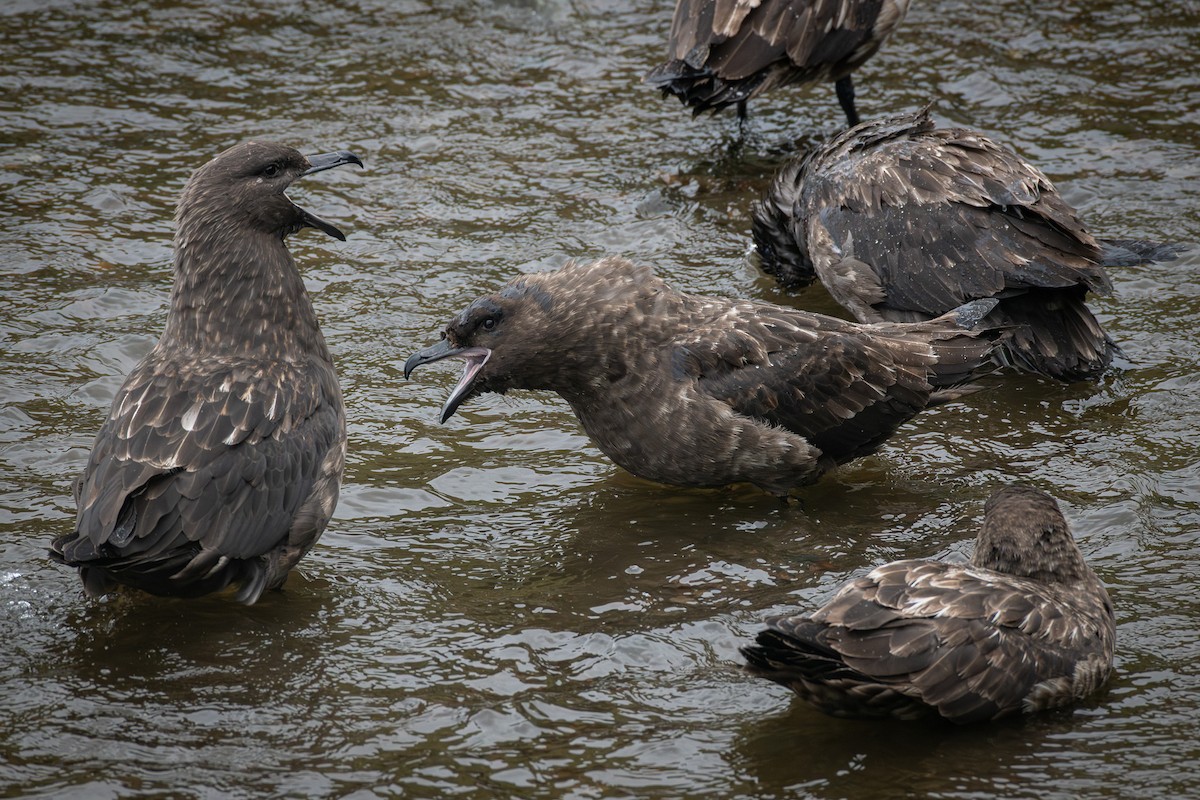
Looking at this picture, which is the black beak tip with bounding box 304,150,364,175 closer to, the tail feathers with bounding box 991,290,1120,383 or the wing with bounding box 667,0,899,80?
the wing with bounding box 667,0,899,80

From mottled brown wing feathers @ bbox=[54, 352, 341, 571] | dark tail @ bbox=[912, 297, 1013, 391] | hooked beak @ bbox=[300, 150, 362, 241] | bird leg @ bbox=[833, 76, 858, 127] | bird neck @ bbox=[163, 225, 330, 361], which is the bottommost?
mottled brown wing feathers @ bbox=[54, 352, 341, 571]

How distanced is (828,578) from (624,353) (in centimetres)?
137

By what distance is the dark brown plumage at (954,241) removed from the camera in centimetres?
656

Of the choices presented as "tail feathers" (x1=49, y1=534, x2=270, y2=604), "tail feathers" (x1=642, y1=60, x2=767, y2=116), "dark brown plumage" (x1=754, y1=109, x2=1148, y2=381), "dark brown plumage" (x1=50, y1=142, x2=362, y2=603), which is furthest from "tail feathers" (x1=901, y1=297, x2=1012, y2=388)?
"tail feathers" (x1=49, y1=534, x2=270, y2=604)

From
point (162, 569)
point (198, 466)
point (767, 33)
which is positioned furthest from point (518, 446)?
point (767, 33)

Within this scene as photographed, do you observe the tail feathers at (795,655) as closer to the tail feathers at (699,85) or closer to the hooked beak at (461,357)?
the hooked beak at (461,357)

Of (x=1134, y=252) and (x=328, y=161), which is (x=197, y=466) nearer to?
(x=328, y=161)

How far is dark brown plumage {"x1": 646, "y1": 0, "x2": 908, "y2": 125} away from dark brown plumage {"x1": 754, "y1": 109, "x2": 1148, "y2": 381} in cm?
116

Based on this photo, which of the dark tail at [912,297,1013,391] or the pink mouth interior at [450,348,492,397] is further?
the dark tail at [912,297,1013,391]

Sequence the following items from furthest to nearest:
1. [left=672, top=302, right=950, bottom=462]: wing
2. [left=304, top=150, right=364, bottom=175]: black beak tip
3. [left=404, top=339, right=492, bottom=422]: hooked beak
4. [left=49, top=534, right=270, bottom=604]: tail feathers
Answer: [left=304, top=150, right=364, bottom=175]: black beak tip → [left=672, top=302, right=950, bottom=462]: wing → [left=404, top=339, right=492, bottom=422]: hooked beak → [left=49, top=534, right=270, bottom=604]: tail feathers

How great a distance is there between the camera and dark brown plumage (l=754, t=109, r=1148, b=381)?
21.5ft

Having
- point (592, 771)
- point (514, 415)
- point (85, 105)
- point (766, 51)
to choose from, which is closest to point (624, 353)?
point (514, 415)

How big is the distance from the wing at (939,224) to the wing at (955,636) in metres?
2.40

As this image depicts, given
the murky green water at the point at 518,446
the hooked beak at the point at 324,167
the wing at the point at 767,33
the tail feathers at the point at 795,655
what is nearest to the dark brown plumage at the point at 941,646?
the tail feathers at the point at 795,655
